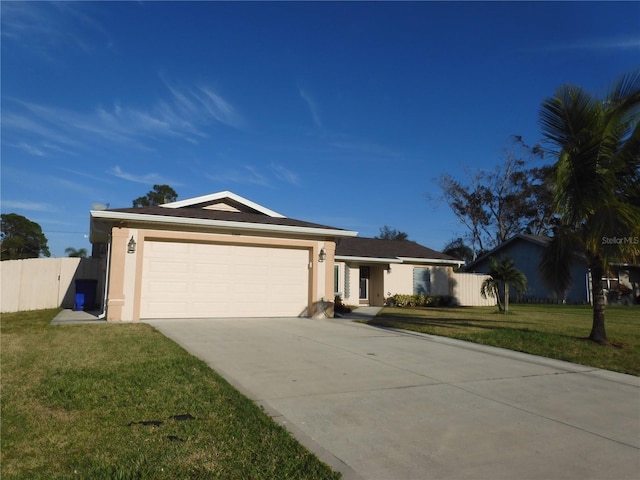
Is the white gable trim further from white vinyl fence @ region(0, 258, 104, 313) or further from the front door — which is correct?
the front door

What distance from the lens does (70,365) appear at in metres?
6.67

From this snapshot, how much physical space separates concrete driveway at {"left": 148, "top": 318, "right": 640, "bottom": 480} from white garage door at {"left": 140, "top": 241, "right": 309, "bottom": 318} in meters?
3.89

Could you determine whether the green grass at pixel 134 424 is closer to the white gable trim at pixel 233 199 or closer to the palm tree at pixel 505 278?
the white gable trim at pixel 233 199

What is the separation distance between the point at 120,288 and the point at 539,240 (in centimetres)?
2676

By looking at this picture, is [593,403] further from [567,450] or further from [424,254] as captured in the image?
[424,254]

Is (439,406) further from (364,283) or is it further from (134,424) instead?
(364,283)

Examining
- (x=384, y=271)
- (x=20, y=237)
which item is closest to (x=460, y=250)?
(x=384, y=271)

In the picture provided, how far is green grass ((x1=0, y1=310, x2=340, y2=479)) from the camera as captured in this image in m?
3.38

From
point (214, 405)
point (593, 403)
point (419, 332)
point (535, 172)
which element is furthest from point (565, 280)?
point (535, 172)

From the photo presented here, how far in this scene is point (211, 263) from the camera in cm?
1380

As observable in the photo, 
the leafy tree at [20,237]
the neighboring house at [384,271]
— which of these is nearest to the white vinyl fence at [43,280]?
the neighboring house at [384,271]

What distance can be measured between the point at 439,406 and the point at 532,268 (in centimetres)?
2872

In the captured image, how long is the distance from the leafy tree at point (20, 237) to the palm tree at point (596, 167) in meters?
57.5

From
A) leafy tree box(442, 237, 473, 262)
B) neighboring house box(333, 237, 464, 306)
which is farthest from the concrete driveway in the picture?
leafy tree box(442, 237, 473, 262)
